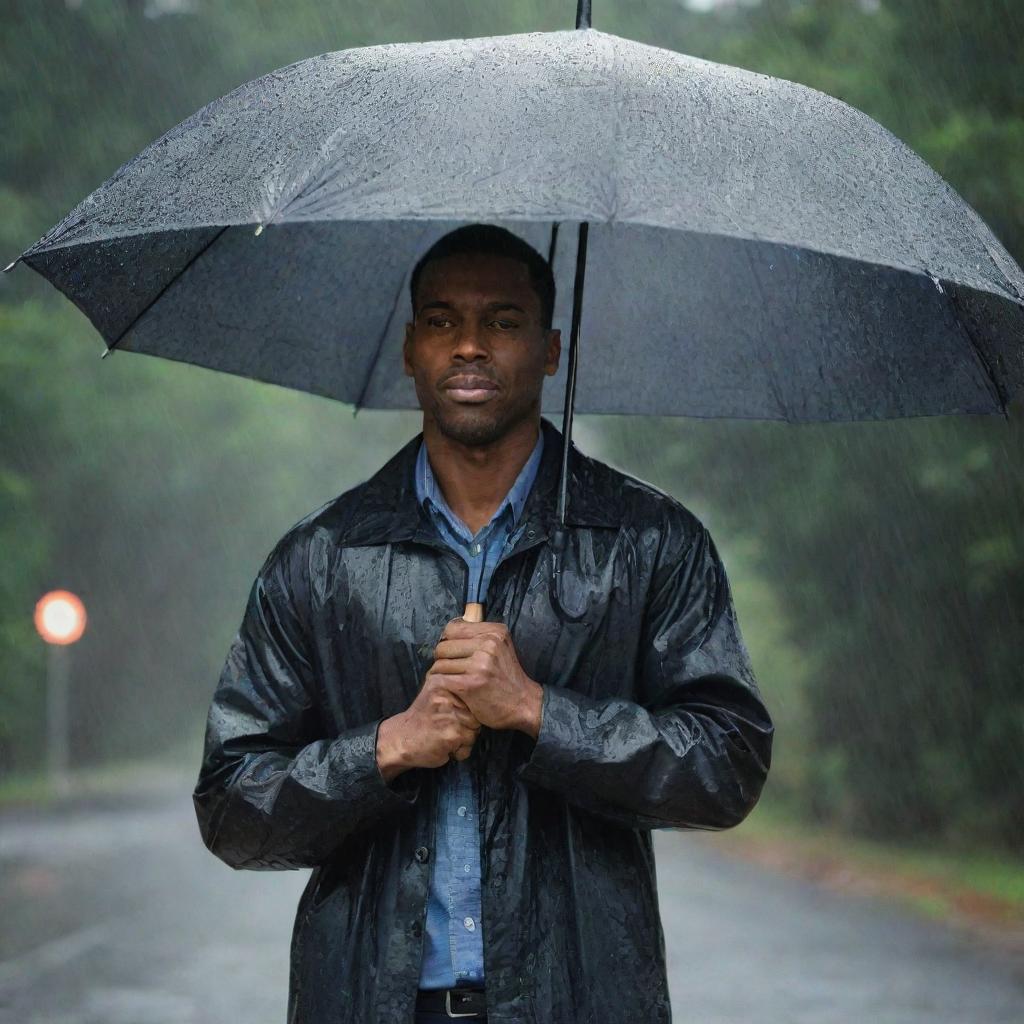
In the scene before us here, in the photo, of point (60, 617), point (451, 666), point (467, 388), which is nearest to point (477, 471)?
point (467, 388)

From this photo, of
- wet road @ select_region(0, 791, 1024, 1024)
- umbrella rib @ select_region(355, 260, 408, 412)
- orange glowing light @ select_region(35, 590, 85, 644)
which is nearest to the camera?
umbrella rib @ select_region(355, 260, 408, 412)

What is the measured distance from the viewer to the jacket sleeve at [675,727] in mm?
3496

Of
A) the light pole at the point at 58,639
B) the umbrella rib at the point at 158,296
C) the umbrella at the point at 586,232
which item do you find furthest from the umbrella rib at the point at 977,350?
the light pole at the point at 58,639

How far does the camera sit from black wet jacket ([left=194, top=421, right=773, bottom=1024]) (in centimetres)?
350

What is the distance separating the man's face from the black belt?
1045mm

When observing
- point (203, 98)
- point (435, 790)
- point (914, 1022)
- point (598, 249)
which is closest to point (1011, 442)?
point (914, 1022)

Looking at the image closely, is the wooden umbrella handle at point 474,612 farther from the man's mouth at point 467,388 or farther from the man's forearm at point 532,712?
the man's mouth at point 467,388

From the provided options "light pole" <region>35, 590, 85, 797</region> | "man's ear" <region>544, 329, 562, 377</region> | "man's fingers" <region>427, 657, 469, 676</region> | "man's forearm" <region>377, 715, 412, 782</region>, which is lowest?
"man's forearm" <region>377, 715, 412, 782</region>

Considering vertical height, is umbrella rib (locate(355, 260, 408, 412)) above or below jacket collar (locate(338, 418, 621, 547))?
above

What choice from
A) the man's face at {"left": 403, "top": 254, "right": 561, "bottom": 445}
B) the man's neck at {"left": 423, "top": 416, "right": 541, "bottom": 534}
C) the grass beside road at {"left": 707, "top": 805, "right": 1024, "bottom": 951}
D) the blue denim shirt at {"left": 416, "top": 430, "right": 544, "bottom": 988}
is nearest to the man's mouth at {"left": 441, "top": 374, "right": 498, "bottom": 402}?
the man's face at {"left": 403, "top": 254, "right": 561, "bottom": 445}

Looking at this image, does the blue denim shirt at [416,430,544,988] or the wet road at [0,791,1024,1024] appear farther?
the wet road at [0,791,1024,1024]

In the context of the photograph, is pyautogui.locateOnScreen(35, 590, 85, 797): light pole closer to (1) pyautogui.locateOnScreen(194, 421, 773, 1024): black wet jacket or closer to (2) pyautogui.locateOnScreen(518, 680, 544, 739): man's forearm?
(1) pyautogui.locateOnScreen(194, 421, 773, 1024): black wet jacket

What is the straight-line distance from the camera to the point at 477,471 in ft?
12.7

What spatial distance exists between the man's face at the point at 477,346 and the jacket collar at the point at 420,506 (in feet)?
0.41
